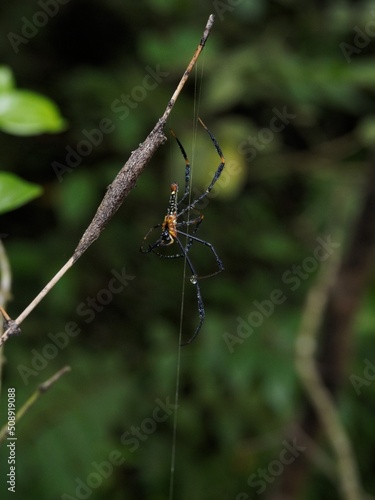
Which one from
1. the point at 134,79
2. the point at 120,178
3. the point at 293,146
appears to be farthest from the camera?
the point at 293,146

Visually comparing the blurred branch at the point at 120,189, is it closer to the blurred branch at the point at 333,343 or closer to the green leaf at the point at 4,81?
the green leaf at the point at 4,81

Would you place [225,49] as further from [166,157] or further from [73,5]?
[73,5]

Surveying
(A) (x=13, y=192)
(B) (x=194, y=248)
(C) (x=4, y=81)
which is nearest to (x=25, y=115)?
(C) (x=4, y=81)

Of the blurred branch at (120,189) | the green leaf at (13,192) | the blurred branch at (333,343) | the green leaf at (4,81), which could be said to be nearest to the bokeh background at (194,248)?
the blurred branch at (333,343)

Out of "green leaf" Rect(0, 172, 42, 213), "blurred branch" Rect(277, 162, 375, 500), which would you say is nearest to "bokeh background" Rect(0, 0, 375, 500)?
"blurred branch" Rect(277, 162, 375, 500)

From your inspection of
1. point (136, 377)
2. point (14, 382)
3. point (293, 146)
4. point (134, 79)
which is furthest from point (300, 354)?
point (293, 146)
